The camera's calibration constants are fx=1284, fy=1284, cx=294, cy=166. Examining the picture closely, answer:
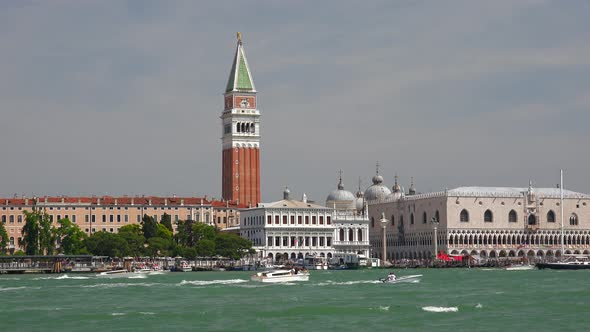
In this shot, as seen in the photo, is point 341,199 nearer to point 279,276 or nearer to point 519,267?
point 519,267

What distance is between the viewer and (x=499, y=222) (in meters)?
136

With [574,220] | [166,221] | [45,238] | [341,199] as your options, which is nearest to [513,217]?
[574,220]

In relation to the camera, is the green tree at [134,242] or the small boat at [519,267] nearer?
the small boat at [519,267]

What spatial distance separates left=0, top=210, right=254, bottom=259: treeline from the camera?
111m

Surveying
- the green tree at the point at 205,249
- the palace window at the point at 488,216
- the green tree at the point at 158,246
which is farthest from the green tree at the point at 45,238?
the palace window at the point at 488,216

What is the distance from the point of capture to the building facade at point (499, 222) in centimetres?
13462

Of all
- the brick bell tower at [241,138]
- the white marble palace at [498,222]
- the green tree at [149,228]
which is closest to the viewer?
the green tree at [149,228]

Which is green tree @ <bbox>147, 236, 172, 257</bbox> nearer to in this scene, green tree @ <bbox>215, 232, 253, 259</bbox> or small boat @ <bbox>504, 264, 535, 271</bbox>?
green tree @ <bbox>215, 232, 253, 259</bbox>

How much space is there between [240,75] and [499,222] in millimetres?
34029

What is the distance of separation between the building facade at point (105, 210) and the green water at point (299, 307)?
2356 inches

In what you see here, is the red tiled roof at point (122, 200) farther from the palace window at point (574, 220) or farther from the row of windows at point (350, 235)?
the palace window at point (574, 220)

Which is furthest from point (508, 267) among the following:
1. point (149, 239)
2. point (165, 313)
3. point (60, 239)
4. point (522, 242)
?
point (165, 313)

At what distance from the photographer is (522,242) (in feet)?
449

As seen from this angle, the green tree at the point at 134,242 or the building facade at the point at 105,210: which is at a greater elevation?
the building facade at the point at 105,210
